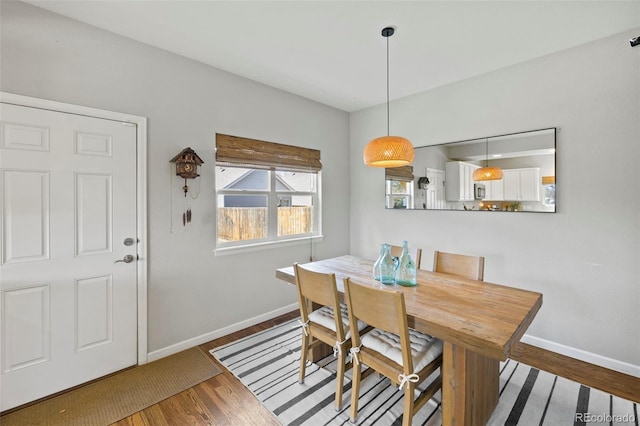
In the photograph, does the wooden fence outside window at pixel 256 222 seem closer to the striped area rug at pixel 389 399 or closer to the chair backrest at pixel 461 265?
the striped area rug at pixel 389 399

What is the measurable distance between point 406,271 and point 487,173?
5.31 feet

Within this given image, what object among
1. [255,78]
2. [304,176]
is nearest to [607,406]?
[304,176]

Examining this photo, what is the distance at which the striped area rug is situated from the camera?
1726mm

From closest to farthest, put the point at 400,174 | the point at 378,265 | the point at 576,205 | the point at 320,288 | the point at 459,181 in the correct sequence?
the point at 320,288 < the point at 378,265 < the point at 576,205 < the point at 459,181 < the point at 400,174

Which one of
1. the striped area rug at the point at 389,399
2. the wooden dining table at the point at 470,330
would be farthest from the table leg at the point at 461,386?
the striped area rug at the point at 389,399

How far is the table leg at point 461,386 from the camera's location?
4.63 feet

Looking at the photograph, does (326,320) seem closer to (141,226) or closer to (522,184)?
(141,226)

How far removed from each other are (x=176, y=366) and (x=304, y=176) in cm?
246

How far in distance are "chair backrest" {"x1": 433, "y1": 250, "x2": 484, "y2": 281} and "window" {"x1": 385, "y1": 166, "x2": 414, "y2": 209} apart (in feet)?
3.79

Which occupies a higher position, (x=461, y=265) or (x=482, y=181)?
(x=482, y=181)

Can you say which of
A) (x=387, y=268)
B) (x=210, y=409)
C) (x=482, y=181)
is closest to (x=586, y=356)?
(x=482, y=181)

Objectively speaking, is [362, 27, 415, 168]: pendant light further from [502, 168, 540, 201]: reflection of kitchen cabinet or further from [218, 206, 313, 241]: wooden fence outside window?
[218, 206, 313, 241]: wooden fence outside window

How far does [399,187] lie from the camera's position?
360 cm

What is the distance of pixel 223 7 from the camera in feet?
6.29
